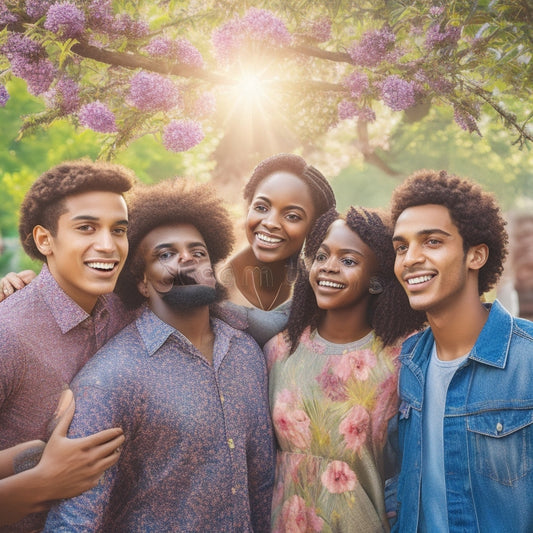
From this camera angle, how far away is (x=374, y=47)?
→ 177 inches

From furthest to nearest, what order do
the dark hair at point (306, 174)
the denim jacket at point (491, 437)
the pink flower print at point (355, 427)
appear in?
1. the dark hair at point (306, 174)
2. the pink flower print at point (355, 427)
3. the denim jacket at point (491, 437)

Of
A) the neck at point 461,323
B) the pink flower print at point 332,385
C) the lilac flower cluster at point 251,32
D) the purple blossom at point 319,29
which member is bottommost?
the pink flower print at point 332,385

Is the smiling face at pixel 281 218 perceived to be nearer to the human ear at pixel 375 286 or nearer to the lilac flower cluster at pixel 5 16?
the human ear at pixel 375 286

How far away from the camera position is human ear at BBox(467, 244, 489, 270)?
3605 mm

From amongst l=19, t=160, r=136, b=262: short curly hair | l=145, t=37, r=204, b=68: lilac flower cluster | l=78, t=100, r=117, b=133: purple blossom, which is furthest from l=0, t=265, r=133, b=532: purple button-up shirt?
l=145, t=37, r=204, b=68: lilac flower cluster

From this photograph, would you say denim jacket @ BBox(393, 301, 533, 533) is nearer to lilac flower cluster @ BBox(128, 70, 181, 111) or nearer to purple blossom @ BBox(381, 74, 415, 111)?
purple blossom @ BBox(381, 74, 415, 111)

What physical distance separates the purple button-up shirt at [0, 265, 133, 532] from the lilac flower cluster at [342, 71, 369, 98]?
2.38 meters

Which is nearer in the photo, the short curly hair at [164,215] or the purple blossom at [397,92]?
the short curly hair at [164,215]

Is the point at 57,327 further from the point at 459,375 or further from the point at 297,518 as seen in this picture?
the point at 459,375

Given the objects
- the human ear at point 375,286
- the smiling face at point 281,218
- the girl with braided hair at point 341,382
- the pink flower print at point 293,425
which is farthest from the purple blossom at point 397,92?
the pink flower print at point 293,425

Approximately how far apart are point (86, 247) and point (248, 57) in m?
1.79

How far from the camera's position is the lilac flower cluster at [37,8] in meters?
3.92

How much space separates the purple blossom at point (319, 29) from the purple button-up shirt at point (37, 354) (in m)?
2.49

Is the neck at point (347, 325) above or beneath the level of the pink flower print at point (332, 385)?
above
